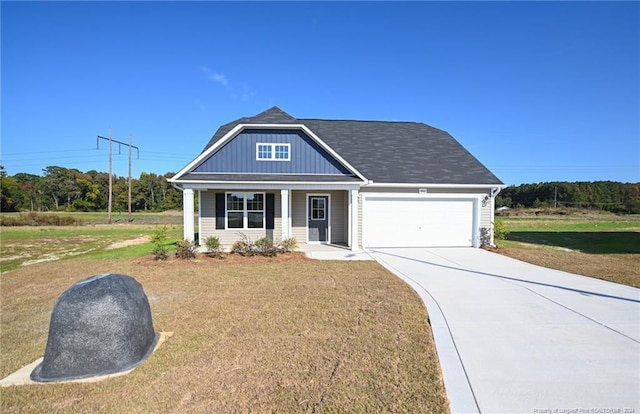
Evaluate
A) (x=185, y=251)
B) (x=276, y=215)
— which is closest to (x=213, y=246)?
(x=185, y=251)

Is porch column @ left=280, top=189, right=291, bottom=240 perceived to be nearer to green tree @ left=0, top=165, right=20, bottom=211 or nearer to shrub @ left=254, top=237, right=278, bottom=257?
shrub @ left=254, top=237, right=278, bottom=257

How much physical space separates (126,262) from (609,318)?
Result: 1231 cm

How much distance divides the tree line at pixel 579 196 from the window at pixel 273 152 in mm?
66113

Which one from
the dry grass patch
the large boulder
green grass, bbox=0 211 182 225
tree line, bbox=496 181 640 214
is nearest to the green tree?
green grass, bbox=0 211 182 225

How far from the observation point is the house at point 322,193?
42.8ft

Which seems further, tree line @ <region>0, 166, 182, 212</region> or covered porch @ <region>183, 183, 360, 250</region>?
tree line @ <region>0, 166, 182, 212</region>

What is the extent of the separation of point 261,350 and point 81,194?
79.9m

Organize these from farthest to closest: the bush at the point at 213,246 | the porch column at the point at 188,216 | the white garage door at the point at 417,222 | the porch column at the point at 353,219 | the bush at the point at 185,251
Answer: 1. the white garage door at the point at 417,222
2. the porch column at the point at 353,219
3. the porch column at the point at 188,216
4. the bush at the point at 213,246
5. the bush at the point at 185,251

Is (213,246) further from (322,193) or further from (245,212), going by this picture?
(322,193)

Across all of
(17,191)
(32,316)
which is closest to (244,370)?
(32,316)

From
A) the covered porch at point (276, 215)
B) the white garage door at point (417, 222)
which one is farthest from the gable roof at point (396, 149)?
the covered porch at point (276, 215)

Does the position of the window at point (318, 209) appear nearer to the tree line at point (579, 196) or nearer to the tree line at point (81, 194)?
the tree line at point (81, 194)

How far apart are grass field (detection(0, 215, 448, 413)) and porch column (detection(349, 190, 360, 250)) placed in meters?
4.86

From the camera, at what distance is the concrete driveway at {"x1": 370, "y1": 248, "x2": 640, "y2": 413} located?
10.2 ft
